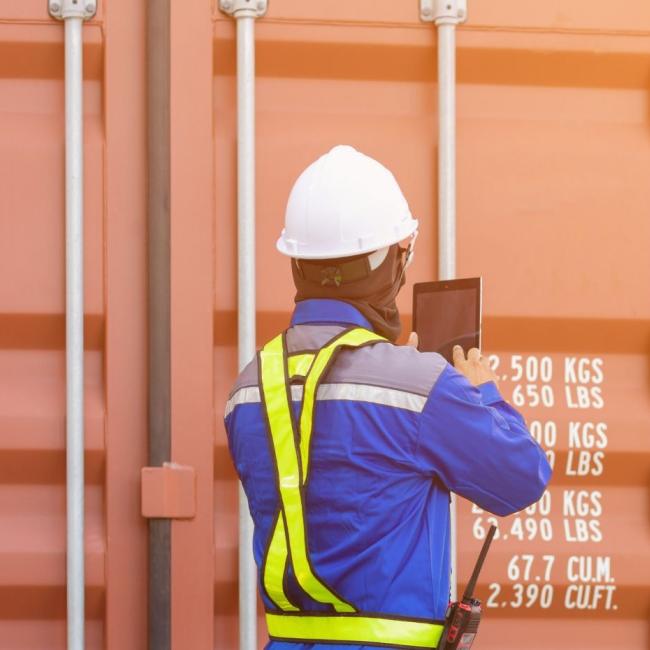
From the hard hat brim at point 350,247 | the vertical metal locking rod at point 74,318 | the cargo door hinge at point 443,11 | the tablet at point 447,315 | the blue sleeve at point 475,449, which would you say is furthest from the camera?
the cargo door hinge at point 443,11

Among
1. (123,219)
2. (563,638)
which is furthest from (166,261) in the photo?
(563,638)

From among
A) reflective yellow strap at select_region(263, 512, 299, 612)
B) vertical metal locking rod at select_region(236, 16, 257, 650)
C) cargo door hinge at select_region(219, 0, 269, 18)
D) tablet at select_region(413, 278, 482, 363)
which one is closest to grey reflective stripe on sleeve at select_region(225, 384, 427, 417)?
reflective yellow strap at select_region(263, 512, 299, 612)

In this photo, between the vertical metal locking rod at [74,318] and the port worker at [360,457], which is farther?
the vertical metal locking rod at [74,318]

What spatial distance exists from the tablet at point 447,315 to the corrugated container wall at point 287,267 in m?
0.45

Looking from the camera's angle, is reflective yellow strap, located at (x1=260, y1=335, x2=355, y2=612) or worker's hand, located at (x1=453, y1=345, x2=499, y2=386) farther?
worker's hand, located at (x1=453, y1=345, x2=499, y2=386)

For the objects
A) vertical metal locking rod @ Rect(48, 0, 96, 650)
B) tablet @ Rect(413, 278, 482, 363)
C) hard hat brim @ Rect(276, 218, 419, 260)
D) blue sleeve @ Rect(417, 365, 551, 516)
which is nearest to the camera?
blue sleeve @ Rect(417, 365, 551, 516)

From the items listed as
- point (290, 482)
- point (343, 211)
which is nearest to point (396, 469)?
point (290, 482)

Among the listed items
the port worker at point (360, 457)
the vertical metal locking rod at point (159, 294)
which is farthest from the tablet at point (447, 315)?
the vertical metal locking rod at point (159, 294)

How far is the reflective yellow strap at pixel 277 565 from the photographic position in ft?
6.31

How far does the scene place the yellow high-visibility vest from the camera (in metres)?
1.90

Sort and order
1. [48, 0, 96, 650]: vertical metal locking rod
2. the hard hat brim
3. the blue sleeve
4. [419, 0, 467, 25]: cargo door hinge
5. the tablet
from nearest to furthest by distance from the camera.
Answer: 1. the blue sleeve
2. the hard hat brim
3. the tablet
4. [48, 0, 96, 650]: vertical metal locking rod
5. [419, 0, 467, 25]: cargo door hinge

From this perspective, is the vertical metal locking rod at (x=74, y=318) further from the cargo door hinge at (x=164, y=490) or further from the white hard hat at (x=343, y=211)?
the white hard hat at (x=343, y=211)

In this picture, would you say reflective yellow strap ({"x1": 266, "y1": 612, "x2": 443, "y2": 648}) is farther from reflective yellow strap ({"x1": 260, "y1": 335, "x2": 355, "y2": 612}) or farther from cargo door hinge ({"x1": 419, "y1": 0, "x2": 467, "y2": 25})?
cargo door hinge ({"x1": 419, "y1": 0, "x2": 467, "y2": 25})

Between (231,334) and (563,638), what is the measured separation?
1.02m
